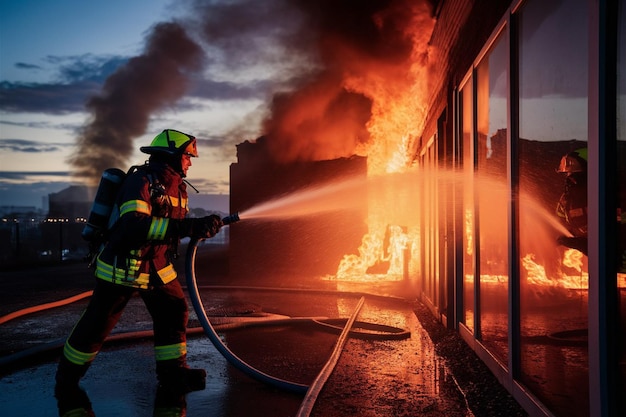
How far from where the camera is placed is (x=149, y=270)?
4.36m

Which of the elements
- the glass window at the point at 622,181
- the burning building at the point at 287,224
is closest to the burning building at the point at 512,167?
the glass window at the point at 622,181

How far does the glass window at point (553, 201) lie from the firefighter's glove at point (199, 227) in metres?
2.15

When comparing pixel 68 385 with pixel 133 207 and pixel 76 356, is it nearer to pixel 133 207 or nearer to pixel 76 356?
pixel 76 356

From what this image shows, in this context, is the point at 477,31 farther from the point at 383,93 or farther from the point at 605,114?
the point at 383,93

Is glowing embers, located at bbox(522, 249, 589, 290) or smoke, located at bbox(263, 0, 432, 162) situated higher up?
smoke, located at bbox(263, 0, 432, 162)

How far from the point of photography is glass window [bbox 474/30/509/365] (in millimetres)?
4641

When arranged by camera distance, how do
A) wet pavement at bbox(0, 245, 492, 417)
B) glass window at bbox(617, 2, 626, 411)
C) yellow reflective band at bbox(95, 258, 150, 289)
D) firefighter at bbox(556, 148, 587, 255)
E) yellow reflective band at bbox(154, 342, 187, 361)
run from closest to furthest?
glass window at bbox(617, 2, 626, 411) → firefighter at bbox(556, 148, 587, 255) → wet pavement at bbox(0, 245, 492, 417) → yellow reflective band at bbox(95, 258, 150, 289) → yellow reflective band at bbox(154, 342, 187, 361)

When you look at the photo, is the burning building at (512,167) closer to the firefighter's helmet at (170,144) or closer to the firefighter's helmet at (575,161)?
the firefighter's helmet at (575,161)

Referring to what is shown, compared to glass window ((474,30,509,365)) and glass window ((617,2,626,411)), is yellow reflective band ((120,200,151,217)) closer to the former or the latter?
glass window ((474,30,509,365))

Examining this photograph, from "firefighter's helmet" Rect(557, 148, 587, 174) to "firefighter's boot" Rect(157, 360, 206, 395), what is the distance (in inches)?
113

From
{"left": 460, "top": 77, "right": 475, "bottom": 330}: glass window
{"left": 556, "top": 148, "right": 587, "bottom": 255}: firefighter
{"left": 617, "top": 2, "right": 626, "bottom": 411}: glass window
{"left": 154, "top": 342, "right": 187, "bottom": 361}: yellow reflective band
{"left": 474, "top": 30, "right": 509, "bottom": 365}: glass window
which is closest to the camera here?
{"left": 617, "top": 2, "right": 626, "bottom": 411}: glass window

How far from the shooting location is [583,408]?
116 inches

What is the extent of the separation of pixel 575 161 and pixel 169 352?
9.88 ft

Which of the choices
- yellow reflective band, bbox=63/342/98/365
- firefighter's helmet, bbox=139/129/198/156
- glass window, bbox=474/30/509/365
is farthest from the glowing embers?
yellow reflective band, bbox=63/342/98/365
